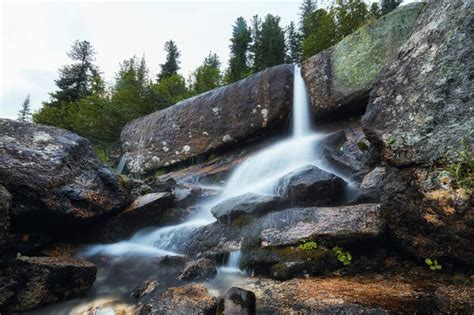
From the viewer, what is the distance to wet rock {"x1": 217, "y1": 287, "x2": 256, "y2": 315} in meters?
3.22

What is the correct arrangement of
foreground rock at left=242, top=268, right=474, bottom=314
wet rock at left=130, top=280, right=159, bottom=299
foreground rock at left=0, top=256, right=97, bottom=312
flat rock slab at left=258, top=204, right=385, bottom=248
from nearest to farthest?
1. foreground rock at left=242, top=268, right=474, bottom=314
2. foreground rock at left=0, top=256, right=97, bottom=312
3. flat rock slab at left=258, top=204, right=385, bottom=248
4. wet rock at left=130, top=280, right=159, bottom=299

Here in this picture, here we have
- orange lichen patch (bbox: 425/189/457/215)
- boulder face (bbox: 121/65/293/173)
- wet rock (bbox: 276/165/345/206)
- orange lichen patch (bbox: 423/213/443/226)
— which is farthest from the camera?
boulder face (bbox: 121/65/293/173)

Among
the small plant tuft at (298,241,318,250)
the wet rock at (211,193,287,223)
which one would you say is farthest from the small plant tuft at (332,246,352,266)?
the wet rock at (211,193,287,223)

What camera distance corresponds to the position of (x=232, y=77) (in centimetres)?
2766

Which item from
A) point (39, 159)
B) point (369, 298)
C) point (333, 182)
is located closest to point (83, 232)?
point (39, 159)

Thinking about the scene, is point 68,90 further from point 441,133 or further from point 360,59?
point 441,133

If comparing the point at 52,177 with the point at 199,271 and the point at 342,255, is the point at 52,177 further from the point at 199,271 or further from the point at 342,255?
the point at 342,255

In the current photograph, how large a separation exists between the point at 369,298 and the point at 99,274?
15.3 feet

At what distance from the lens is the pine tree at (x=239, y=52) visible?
92.2ft

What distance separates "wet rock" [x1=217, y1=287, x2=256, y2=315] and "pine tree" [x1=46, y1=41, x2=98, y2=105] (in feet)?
88.4

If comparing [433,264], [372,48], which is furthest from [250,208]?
[372,48]

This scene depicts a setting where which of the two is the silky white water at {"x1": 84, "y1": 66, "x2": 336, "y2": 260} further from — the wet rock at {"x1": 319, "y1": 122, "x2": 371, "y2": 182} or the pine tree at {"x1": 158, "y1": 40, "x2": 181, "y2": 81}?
the pine tree at {"x1": 158, "y1": 40, "x2": 181, "y2": 81}

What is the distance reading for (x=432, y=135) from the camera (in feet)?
12.7

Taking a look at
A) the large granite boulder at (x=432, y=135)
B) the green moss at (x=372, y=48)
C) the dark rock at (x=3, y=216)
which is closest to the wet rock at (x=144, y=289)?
the dark rock at (x=3, y=216)
